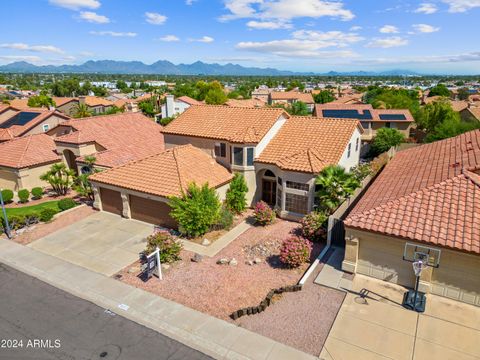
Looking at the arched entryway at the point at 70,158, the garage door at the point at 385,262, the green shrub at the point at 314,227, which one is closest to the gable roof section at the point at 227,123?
the green shrub at the point at 314,227

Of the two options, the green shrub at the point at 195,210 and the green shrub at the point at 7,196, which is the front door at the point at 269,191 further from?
the green shrub at the point at 7,196

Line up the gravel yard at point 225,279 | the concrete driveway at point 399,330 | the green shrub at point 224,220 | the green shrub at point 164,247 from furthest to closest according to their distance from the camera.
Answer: the green shrub at point 224,220
the green shrub at point 164,247
the gravel yard at point 225,279
the concrete driveway at point 399,330

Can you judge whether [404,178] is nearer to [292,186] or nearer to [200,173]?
[292,186]

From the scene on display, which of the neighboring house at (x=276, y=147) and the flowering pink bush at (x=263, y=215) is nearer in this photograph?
the flowering pink bush at (x=263, y=215)

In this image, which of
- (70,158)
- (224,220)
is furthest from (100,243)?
(70,158)

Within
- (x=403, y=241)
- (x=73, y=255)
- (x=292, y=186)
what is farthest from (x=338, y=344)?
(x=73, y=255)

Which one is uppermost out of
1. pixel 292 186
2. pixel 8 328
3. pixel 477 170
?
pixel 477 170
